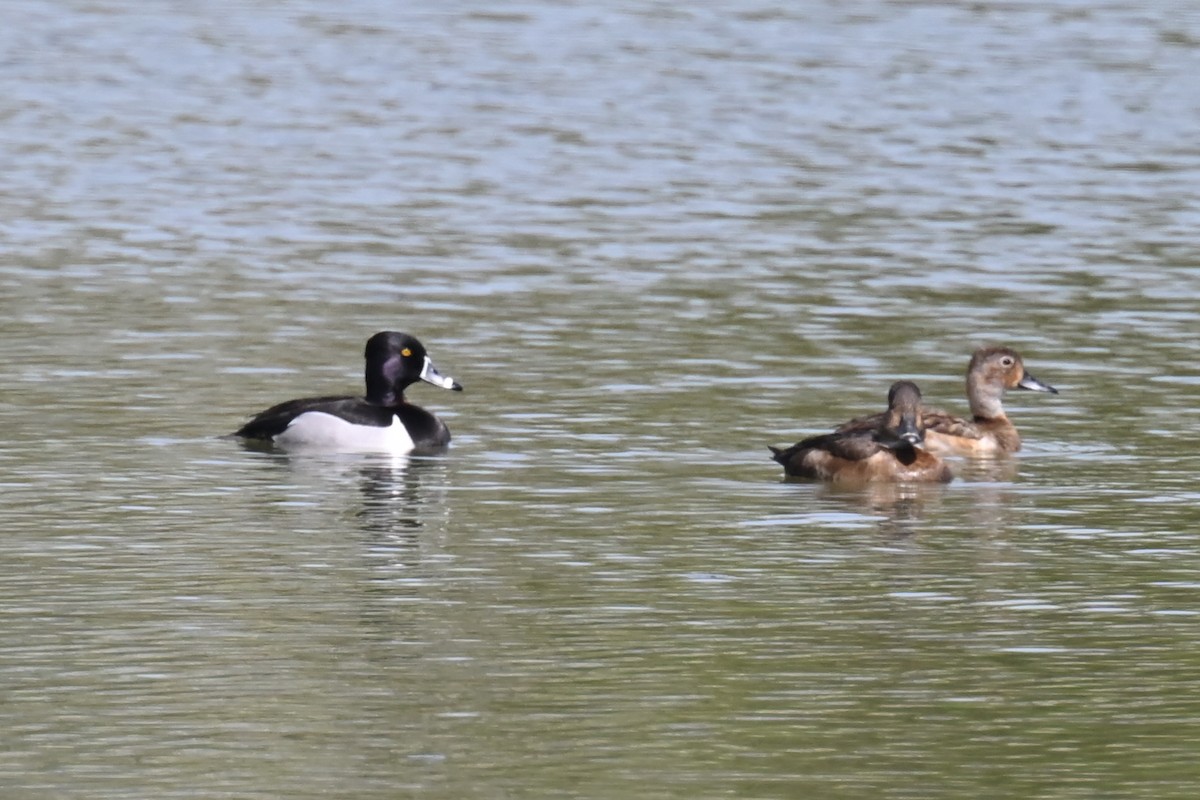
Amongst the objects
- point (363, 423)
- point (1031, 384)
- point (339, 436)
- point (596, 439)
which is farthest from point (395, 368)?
point (1031, 384)

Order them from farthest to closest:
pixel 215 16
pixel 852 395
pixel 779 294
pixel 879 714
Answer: pixel 215 16
pixel 779 294
pixel 852 395
pixel 879 714

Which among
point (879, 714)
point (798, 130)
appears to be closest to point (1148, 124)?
point (798, 130)

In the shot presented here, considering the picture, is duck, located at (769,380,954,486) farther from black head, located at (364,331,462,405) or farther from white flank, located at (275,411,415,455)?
black head, located at (364,331,462,405)

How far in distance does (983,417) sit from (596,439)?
2.83 meters

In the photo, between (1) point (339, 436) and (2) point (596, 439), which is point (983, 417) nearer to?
(2) point (596, 439)

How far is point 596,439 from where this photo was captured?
1839cm

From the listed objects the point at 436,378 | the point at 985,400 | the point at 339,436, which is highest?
the point at 436,378

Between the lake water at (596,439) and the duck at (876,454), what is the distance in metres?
0.18

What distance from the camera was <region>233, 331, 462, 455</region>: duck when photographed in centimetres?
1867

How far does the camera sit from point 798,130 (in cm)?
3891

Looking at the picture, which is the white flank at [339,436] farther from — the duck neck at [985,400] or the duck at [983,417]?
the duck neck at [985,400]

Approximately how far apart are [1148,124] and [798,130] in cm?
484

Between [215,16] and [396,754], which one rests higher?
[215,16]

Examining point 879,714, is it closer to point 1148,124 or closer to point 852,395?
point 852,395
